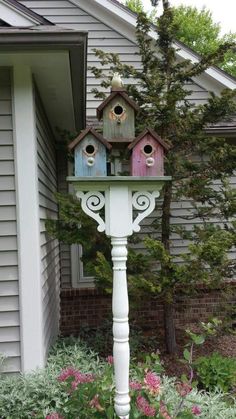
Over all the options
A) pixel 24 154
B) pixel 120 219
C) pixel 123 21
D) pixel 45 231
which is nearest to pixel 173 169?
pixel 45 231

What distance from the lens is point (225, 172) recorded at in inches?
194

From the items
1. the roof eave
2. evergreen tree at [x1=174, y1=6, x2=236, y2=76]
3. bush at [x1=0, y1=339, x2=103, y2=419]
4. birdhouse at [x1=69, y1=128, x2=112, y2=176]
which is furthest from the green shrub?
evergreen tree at [x1=174, y1=6, x2=236, y2=76]

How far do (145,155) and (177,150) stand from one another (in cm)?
254

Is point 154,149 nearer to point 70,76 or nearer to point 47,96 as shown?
point 70,76

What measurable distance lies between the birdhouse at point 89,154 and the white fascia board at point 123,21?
4.88 meters

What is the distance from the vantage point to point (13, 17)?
3.27m

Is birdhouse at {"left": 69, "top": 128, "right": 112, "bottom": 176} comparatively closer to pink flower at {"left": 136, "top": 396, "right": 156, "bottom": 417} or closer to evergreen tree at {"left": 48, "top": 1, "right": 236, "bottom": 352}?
pink flower at {"left": 136, "top": 396, "right": 156, "bottom": 417}

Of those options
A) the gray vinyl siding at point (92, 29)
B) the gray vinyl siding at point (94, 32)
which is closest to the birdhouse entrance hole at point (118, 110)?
the gray vinyl siding at point (94, 32)

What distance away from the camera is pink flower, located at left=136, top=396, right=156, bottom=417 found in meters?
2.41

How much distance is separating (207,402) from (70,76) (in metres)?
2.88

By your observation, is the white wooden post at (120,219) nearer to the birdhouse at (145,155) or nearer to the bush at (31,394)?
the birdhouse at (145,155)

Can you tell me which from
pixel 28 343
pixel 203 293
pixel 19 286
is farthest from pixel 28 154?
pixel 203 293

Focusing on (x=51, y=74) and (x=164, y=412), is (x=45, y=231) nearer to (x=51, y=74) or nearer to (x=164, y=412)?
(x=51, y=74)

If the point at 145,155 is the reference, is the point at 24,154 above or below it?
above
